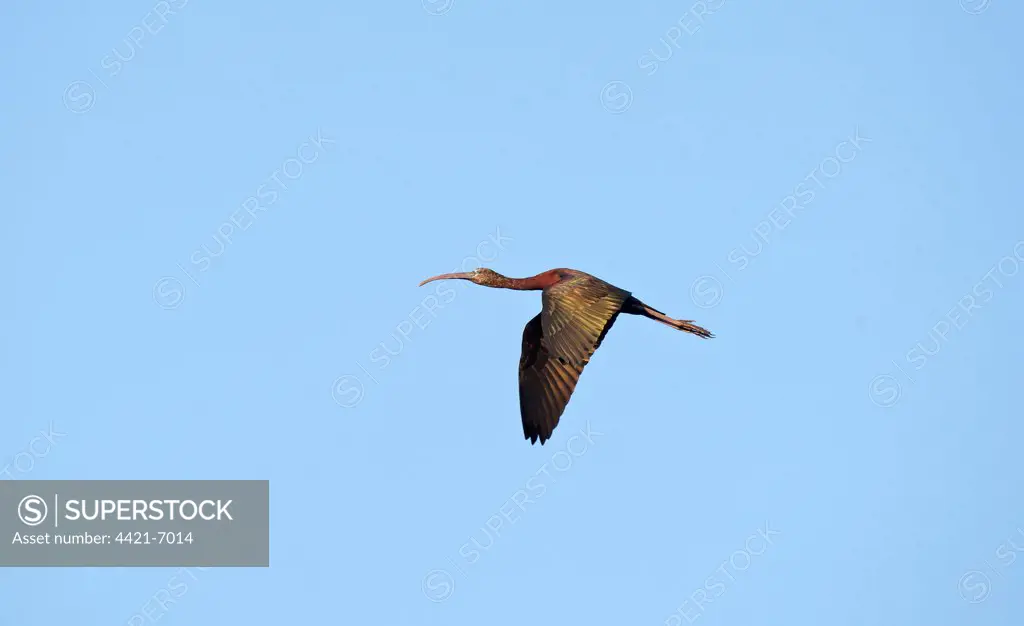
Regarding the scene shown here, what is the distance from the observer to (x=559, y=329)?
31.8m

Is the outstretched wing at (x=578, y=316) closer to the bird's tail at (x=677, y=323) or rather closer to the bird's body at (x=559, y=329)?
the bird's body at (x=559, y=329)

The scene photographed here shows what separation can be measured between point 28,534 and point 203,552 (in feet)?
16.4

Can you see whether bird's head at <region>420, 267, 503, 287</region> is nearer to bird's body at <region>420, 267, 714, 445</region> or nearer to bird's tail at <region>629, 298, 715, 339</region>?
bird's body at <region>420, 267, 714, 445</region>

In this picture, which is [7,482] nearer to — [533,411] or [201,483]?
[201,483]

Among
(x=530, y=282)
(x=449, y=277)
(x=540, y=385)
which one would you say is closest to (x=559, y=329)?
(x=540, y=385)

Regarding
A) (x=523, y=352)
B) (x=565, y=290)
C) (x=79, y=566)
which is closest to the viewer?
(x=565, y=290)

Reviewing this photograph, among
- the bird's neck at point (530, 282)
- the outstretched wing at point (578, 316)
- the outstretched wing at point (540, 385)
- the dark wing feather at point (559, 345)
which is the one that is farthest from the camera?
the bird's neck at point (530, 282)

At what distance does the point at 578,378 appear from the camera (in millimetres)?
34750

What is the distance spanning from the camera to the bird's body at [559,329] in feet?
104

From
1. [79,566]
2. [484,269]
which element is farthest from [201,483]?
[484,269]

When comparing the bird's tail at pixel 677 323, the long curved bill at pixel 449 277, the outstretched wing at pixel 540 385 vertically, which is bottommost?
the outstretched wing at pixel 540 385

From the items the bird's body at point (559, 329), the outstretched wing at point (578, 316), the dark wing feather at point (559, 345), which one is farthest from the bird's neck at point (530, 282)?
the outstretched wing at point (578, 316)

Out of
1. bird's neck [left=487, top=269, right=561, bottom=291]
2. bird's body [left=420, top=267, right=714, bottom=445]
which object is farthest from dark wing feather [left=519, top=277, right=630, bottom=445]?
bird's neck [left=487, top=269, right=561, bottom=291]

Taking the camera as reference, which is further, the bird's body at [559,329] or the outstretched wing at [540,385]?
the outstretched wing at [540,385]
